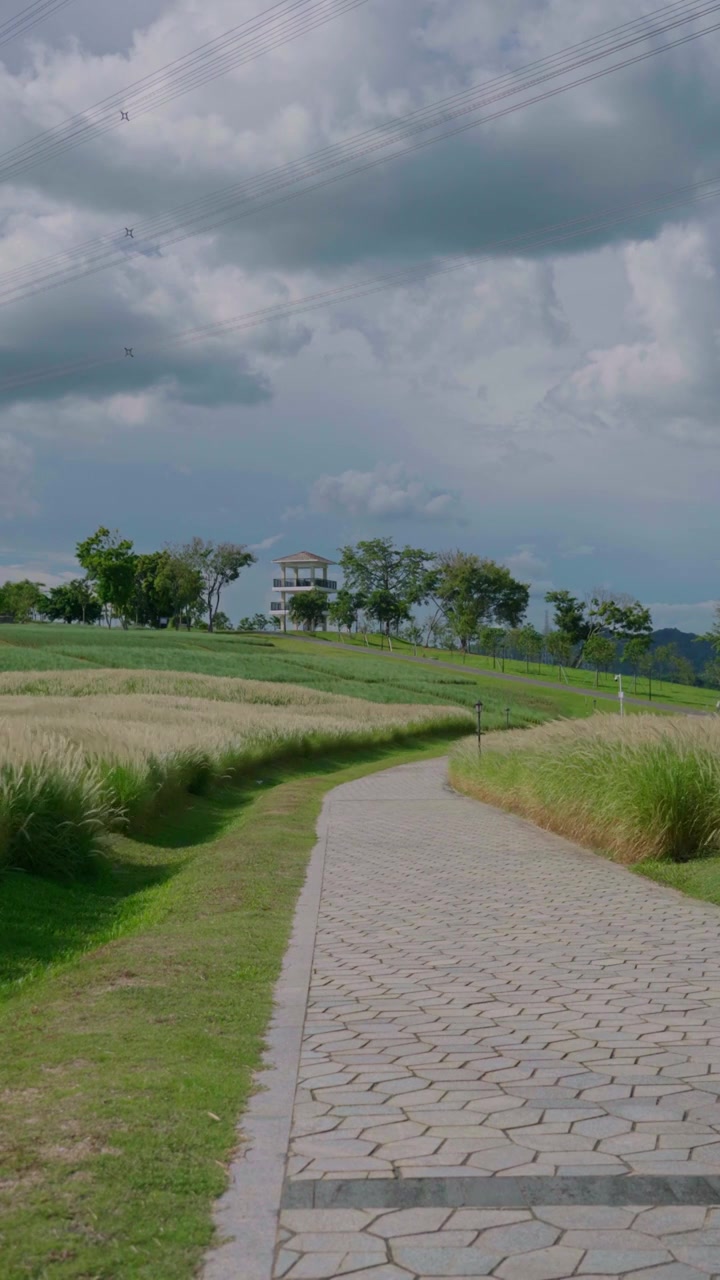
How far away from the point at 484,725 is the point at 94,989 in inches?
1734

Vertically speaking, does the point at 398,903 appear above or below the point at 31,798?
below


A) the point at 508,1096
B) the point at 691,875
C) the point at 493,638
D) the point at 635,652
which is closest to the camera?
the point at 508,1096

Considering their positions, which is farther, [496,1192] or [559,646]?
[559,646]

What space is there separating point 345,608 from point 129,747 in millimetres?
106111

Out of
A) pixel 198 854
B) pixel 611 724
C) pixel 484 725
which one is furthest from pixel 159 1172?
pixel 484 725

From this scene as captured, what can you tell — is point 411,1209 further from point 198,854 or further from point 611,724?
point 611,724

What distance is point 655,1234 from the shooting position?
369 centimetres

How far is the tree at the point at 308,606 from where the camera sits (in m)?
132

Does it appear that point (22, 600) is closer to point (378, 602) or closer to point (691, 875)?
point (378, 602)

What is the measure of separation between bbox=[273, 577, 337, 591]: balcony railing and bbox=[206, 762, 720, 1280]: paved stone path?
13227 centimetres

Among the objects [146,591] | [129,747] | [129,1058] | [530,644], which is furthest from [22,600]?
[129,1058]

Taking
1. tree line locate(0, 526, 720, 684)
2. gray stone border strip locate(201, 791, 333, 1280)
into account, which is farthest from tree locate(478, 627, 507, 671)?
gray stone border strip locate(201, 791, 333, 1280)

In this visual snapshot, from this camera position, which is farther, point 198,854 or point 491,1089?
point 198,854

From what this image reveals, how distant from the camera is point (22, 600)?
12594 centimetres
